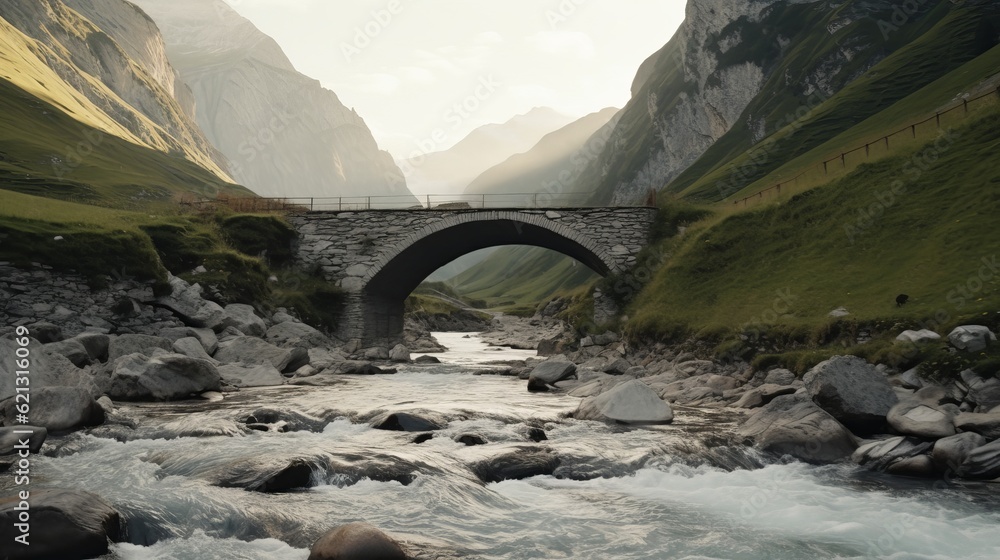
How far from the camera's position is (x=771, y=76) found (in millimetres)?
123000

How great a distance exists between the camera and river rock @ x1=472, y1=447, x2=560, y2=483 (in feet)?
42.0

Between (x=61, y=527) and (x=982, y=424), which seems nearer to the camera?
(x=61, y=527)

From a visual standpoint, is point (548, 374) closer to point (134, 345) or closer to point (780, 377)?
point (780, 377)

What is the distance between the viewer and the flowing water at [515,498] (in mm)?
9156

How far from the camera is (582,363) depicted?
35.6 metres

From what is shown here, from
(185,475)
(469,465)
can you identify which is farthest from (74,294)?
(469,465)

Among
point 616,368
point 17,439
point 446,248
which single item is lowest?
point 17,439

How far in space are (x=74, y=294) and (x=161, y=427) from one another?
586 inches

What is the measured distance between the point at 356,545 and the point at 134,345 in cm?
1953

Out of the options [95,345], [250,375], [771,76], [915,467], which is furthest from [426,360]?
[771,76]

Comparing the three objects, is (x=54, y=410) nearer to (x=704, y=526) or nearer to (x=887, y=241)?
(x=704, y=526)

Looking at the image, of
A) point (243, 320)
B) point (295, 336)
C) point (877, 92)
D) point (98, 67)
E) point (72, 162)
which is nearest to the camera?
point (243, 320)

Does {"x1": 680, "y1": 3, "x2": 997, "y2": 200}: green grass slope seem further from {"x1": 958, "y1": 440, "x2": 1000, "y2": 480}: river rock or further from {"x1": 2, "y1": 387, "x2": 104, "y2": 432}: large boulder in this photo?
{"x1": 2, "y1": 387, "x2": 104, "y2": 432}: large boulder

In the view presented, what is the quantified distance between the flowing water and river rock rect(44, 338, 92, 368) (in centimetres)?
549
